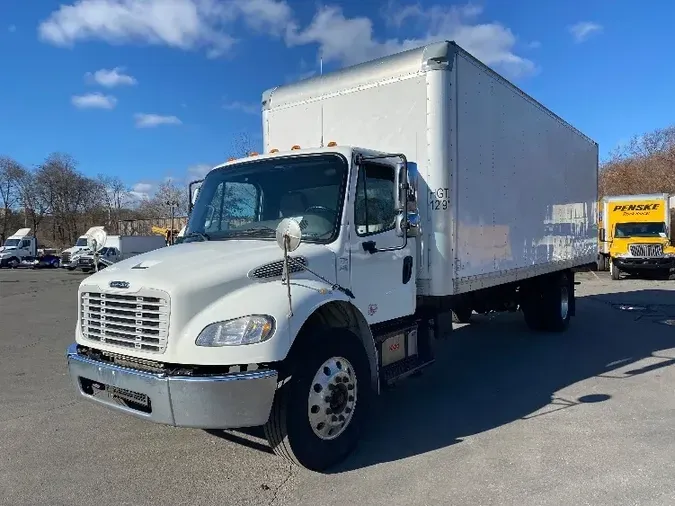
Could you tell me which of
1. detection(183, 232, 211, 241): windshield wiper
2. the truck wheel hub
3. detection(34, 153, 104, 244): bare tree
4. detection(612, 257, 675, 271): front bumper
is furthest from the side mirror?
detection(34, 153, 104, 244): bare tree

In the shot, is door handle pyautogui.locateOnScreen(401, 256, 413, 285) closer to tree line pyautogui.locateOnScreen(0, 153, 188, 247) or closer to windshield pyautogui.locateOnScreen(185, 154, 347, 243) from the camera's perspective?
windshield pyautogui.locateOnScreen(185, 154, 347, 243)

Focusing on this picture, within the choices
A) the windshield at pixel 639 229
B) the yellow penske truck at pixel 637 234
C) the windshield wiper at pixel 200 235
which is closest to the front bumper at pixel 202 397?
the windshield wiper at pixel 200 235

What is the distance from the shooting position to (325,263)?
4.34 metres

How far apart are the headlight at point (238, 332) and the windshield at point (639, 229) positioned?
23949mm

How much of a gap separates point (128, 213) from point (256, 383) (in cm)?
7446

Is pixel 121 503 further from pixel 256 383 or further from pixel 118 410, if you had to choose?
pixel 256 383

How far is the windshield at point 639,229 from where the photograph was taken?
2325 centimetres

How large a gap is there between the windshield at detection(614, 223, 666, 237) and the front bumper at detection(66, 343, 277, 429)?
2401 cm

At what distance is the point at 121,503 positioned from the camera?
143 inches

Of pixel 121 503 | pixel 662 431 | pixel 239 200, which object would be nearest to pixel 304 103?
pixel 239 200

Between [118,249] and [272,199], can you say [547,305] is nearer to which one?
[272,199]

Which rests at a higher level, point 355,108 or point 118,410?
point 355,108

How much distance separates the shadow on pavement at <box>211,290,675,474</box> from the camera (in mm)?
4832

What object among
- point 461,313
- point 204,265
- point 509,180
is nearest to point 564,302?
point 461,313
